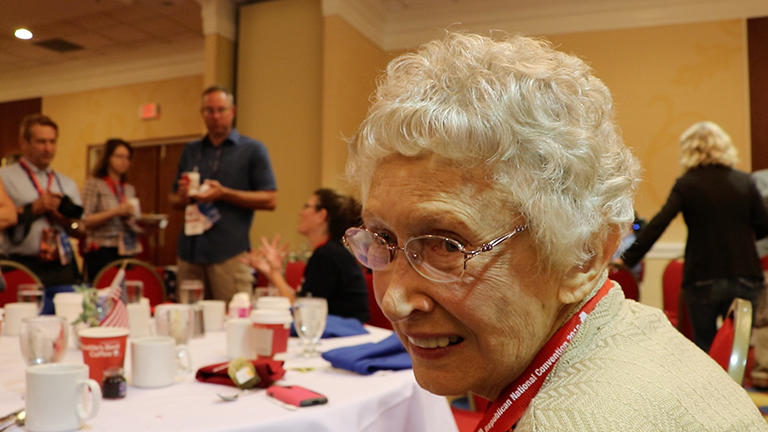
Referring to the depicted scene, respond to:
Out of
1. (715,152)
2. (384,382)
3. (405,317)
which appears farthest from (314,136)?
(405,317)

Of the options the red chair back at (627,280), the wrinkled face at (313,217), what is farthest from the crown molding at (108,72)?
the red chair back at (627,280)

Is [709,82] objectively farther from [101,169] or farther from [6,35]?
[6,35]

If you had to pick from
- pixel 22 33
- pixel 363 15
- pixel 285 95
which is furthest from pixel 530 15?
pixel 22 33

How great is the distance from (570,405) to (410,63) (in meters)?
0.54

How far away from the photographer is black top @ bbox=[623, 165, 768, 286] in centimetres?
325

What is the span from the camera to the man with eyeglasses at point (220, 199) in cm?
335

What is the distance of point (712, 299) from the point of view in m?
3.31

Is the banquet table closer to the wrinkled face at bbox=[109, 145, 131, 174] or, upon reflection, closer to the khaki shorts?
the khaki shorts

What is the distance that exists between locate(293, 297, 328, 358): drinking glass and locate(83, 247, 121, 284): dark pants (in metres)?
3.15

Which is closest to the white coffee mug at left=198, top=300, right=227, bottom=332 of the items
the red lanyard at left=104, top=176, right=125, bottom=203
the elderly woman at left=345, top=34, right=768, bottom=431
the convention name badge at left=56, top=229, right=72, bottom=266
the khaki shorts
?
the khaki shorts

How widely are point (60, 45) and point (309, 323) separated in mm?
7668

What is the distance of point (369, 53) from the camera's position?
675cm

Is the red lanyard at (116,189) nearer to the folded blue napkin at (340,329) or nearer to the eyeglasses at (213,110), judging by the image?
the eyeglasses at (213,110)

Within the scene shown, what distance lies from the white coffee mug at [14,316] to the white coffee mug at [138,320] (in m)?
0.41
